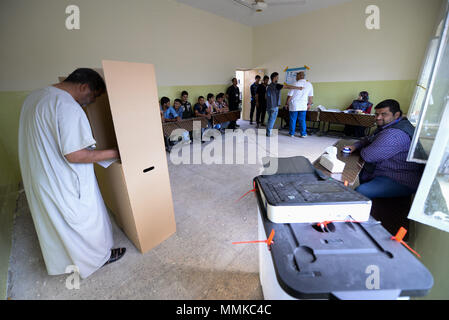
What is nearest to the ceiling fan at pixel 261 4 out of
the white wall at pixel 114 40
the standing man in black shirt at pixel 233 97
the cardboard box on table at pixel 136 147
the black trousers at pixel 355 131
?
the white wall at pixel 114 40

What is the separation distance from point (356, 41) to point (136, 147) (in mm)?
5938

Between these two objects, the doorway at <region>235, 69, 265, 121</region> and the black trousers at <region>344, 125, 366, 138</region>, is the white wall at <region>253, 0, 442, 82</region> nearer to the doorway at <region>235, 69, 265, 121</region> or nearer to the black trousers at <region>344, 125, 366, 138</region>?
the black trousers at <region>344, 125, 366, 138</region>

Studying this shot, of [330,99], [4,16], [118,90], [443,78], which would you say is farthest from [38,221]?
[330,99]

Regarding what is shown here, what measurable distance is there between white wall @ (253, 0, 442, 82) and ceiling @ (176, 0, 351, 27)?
0.24m

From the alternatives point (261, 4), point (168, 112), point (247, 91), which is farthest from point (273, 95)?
point (247, 91)

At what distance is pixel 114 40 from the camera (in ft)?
12.6

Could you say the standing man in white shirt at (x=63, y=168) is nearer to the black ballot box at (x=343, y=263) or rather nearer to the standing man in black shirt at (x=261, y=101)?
the black ballot box at (x=343, y=263)

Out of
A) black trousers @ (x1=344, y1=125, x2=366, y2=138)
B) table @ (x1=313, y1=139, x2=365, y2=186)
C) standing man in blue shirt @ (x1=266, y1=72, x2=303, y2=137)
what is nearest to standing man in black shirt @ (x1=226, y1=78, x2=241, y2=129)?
standing man in blue shirt @ (x1=266, y1=72, x2=303, y2=137)

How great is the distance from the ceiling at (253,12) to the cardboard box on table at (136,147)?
15.2ft

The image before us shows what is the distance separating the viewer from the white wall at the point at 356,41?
4.23m

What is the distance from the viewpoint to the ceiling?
474cm

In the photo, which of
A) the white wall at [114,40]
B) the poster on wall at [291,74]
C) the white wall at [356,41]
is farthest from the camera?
the poster on wall at [291,74]
